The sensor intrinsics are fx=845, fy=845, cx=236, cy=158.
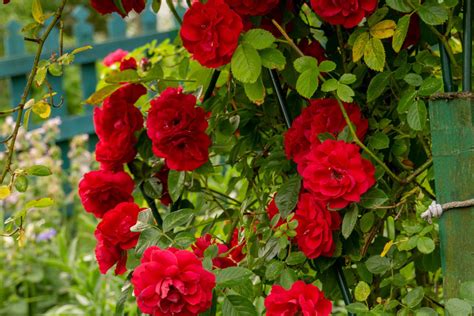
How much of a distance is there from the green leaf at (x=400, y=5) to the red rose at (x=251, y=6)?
0.58 feet

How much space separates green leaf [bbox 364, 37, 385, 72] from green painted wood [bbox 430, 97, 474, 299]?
108 mm

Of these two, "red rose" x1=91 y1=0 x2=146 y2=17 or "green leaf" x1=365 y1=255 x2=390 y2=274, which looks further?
"red rose" x1=91 y1=0 x2=146 y2=17

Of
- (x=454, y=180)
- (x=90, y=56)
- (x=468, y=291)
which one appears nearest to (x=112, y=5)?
(x=454, y=180)

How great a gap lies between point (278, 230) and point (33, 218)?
2.51 m

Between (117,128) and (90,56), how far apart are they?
3395 millimetres

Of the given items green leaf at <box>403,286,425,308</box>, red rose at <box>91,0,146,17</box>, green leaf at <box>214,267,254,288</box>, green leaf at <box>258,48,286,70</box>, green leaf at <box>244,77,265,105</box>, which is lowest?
green leaf at <box>403,286,425,308</box>

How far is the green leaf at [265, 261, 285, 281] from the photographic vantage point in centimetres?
128

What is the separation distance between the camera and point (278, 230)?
1.28 meters

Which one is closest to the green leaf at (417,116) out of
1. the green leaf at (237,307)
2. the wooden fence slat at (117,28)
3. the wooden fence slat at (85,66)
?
the green leaf at (237,307)

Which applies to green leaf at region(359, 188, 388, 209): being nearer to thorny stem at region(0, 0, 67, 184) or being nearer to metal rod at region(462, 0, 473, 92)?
metal rod at region(462, 0, 473, 92)

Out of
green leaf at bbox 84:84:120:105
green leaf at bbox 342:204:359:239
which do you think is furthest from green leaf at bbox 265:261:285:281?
green leaf at bbox 84:84:120:105

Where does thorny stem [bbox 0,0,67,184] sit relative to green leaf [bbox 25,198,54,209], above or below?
above

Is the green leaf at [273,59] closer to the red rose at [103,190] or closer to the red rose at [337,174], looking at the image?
the red rose at [337,174]

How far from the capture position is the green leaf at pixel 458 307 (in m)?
1.10
